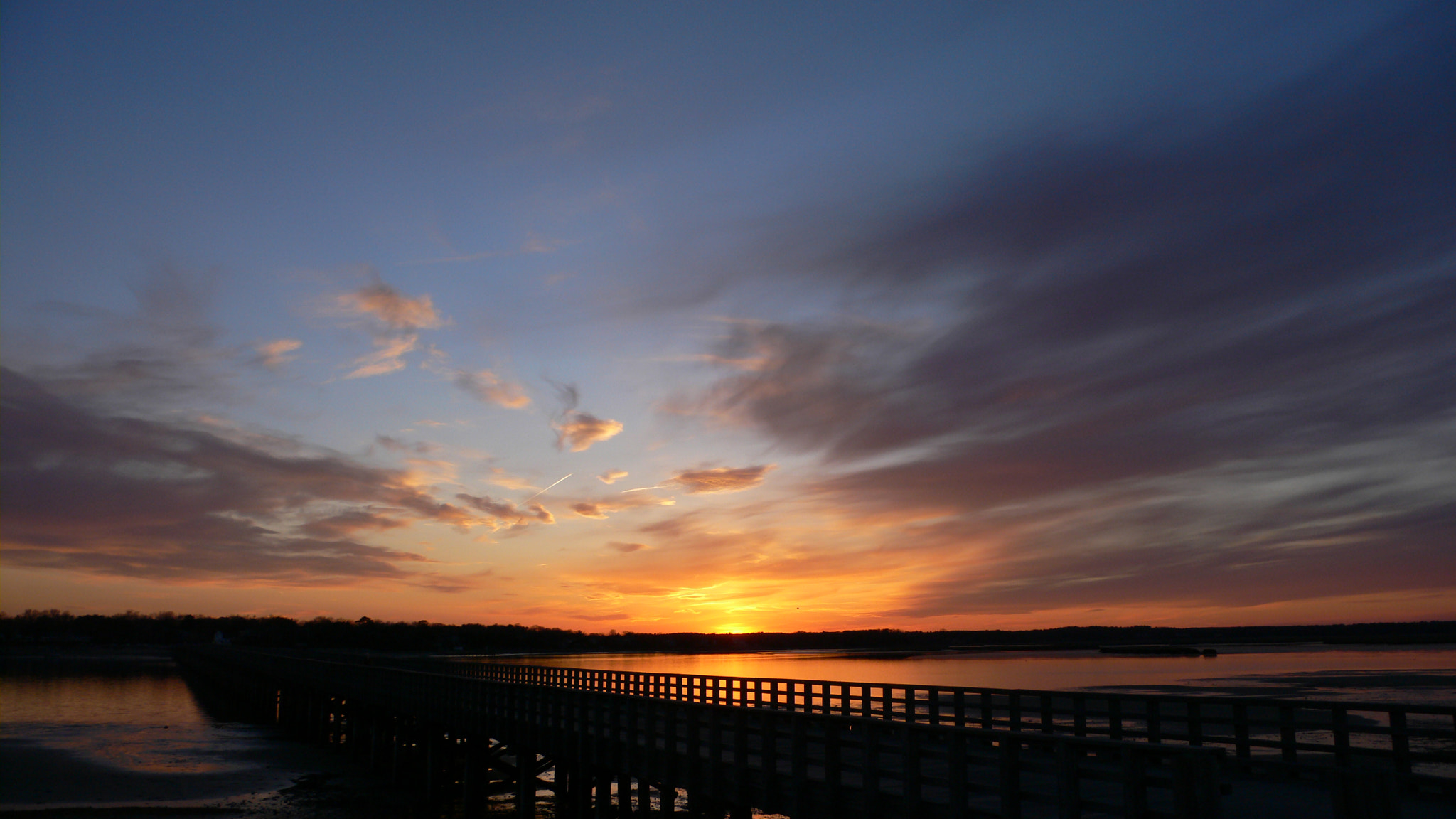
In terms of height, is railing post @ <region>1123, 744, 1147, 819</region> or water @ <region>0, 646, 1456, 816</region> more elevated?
railing post @ <region>1123, 744, 1147, 819</region>

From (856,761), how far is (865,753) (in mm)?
4203

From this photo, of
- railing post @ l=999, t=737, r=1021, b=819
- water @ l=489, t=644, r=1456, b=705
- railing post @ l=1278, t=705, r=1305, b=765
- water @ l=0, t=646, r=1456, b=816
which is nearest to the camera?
railing post @ l=999, t=737, r=1021, b=819

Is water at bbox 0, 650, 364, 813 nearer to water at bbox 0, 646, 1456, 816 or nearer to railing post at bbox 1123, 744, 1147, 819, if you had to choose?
water at bbox 0, 646, 1456, 816

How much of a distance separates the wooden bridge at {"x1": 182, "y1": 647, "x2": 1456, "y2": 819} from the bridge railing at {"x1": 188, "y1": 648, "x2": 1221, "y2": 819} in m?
0.03

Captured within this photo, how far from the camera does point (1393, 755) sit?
1322 cm

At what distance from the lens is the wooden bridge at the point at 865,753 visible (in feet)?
31.2

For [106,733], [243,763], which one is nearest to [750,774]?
[243,763]

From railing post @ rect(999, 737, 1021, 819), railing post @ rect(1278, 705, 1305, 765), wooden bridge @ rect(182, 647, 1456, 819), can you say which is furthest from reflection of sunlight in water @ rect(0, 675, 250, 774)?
railing post @ rect(1278, 705, 1305, 765)

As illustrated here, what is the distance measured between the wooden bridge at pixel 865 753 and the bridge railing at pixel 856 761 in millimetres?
29

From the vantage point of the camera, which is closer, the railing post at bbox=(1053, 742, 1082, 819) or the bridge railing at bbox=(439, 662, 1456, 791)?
the railing post at bbox=(1053, 742, 1082, 819)

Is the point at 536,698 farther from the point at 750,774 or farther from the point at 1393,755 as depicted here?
the point at 1393,755

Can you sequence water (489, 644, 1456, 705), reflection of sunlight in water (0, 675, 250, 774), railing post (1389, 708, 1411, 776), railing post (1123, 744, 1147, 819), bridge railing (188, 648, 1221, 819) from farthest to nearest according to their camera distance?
water (489, 644, 1456, 705), reflection of sunlight in water (0, 675, 250, 774), railing post (1389, 708, 1411, 776), bridge railing (188, 648, 1221, 819), railing post (1123, 744, 1147, 819)

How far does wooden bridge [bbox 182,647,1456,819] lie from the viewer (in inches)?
374

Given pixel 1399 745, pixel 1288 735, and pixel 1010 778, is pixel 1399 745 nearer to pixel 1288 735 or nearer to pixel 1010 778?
pixel 1288 735
